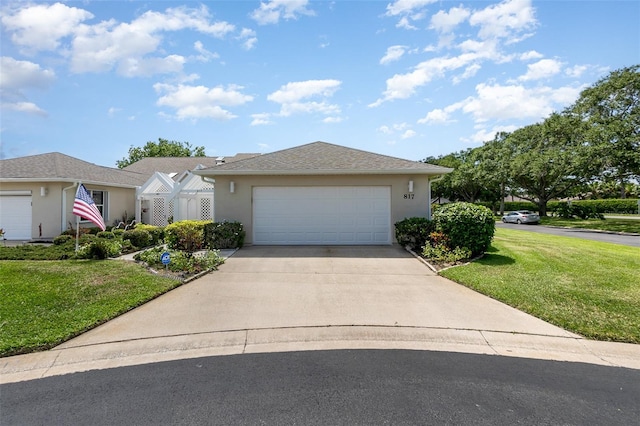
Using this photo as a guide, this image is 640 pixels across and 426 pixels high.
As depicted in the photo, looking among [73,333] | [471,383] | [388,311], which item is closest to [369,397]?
[471,383]

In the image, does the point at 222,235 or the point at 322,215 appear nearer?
the point at 222,235

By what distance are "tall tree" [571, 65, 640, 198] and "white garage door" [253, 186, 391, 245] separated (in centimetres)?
2118

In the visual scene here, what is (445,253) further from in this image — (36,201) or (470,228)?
(36,201)

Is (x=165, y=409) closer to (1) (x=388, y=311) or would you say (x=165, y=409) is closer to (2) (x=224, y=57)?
(1) (x=388, y=311)

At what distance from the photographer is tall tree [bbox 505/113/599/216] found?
25.3 m

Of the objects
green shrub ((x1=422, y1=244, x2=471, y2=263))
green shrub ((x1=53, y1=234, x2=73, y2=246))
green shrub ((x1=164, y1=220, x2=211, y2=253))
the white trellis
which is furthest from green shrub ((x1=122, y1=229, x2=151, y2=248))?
green shrub ((x1=422, y1=244, x2=471, y2=263))

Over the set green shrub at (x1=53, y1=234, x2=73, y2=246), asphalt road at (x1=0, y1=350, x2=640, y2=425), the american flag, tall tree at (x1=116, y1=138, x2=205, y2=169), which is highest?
tall tree at (x1=116, y1=138, x2=205, y2=169)

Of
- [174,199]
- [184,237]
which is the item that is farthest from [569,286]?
[174,199]

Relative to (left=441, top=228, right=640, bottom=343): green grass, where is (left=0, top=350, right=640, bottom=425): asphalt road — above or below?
below

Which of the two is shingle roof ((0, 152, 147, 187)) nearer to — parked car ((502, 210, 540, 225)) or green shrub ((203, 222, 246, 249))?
green shrub ((203, 222, 246, 249))

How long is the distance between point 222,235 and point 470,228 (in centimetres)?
819

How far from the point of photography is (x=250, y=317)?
5.35 metres

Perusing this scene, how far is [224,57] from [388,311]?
10327 millimetres

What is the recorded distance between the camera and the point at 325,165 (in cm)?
1233
